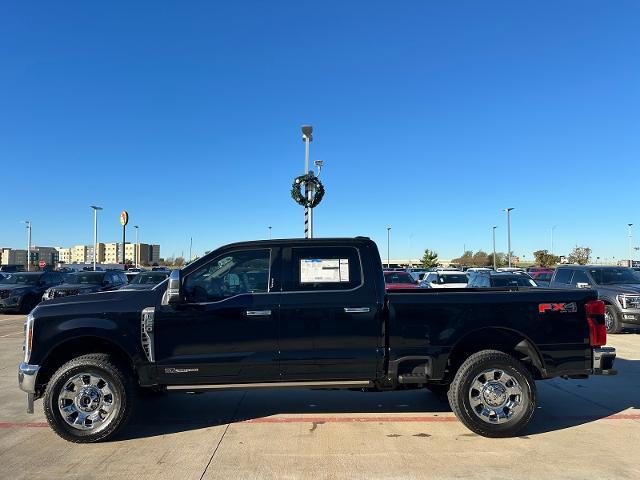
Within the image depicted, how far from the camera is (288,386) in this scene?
5.25 m

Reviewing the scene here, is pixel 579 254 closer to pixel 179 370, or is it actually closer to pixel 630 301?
pixel 630 301

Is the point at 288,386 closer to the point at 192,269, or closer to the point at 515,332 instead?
the point at 192,269

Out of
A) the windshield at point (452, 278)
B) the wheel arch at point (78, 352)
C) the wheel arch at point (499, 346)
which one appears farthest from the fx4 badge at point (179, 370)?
the windshield at point (452, 278)

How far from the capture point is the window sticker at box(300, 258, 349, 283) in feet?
17.8

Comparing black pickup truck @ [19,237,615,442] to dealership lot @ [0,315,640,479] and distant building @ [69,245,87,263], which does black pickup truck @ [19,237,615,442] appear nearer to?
dealership lot @ [0,315,640,479]

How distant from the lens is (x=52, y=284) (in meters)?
20.5

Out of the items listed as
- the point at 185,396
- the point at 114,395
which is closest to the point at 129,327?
the point at 114,395

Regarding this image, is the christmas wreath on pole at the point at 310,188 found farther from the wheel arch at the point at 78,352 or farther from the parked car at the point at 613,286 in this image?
the wheel arch at the point at 78,352

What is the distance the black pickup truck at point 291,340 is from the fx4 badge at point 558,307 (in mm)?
11

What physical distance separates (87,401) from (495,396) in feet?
13.8

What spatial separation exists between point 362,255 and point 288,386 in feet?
5.19

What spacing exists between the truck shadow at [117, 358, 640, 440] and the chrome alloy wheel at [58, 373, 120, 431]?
0.35 m

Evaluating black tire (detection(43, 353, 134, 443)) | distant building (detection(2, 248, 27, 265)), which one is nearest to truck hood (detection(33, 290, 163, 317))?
black tire (detection(43, 353, 134, 443))

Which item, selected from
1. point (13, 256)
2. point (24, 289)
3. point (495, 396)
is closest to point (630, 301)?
point (495, 396)
